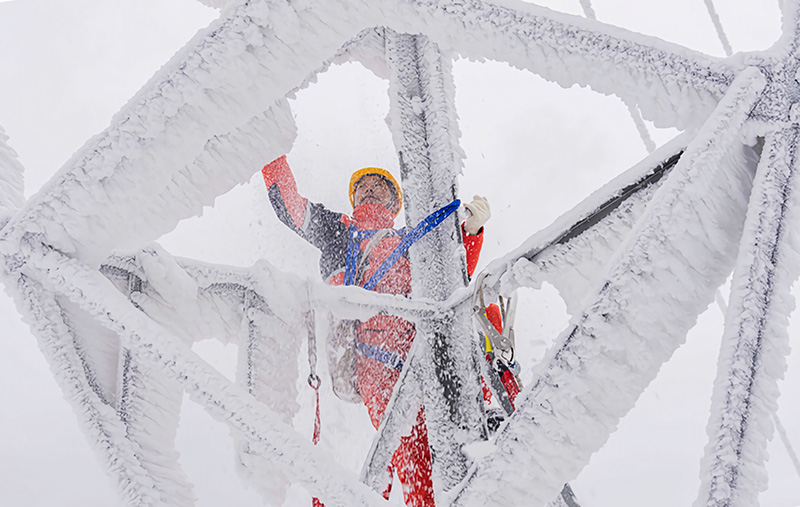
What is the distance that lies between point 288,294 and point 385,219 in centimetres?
194

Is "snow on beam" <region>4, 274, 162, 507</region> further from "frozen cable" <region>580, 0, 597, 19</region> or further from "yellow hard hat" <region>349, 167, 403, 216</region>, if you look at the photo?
"yellow hard hat" <region>349, 167, 403, 216</region>

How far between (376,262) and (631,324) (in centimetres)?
227

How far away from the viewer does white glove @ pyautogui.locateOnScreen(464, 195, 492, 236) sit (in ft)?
9.29

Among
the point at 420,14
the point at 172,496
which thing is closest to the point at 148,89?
the point at 420,14

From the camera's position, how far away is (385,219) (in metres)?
3.84

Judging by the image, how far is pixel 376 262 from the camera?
3.20m

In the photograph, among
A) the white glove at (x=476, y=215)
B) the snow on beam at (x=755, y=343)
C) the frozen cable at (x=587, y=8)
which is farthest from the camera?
the white glove at (x=476, y=215)

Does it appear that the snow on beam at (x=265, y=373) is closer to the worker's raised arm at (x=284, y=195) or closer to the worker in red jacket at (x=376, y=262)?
the worker in red jacket at (x=376, y=262)

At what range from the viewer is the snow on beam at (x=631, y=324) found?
100 cm

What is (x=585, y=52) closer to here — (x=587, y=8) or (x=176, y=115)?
(x=176, y=115)

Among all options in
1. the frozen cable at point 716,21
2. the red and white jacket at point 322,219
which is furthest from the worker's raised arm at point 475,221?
the frozen cable at point 716,21

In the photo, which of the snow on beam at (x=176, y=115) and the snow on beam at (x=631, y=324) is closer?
the snow on beam at (x=631, y=324)

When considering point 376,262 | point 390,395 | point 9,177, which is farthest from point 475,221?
point 9,177

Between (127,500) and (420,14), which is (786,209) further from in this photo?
(127,500)
